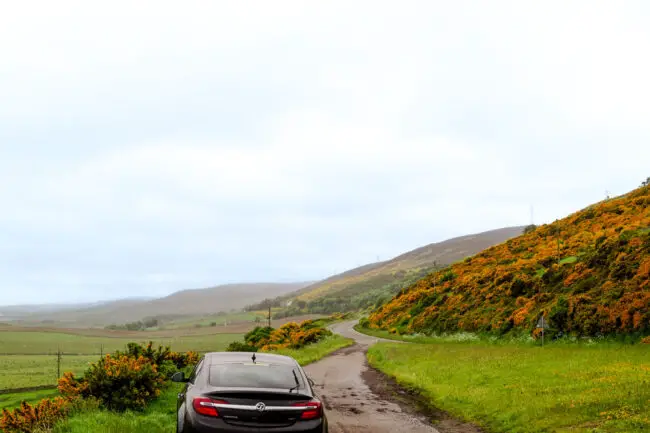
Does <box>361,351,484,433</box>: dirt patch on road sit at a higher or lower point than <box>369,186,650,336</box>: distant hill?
lower

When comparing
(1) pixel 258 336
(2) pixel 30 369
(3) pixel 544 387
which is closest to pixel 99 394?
(3) pixel 544 387

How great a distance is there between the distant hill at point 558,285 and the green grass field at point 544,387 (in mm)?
2960

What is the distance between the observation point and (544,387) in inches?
546

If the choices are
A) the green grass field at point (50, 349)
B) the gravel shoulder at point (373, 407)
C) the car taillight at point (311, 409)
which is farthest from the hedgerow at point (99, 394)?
the green grass field at point (50, 349)

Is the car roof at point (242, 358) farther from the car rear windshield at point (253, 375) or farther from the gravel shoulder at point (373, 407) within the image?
the gravel shoulder at point (373, 407)

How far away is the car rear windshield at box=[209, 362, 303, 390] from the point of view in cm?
700

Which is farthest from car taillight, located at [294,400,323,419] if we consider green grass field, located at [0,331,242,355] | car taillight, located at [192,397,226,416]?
green grass field, located at [0,331,242,355]

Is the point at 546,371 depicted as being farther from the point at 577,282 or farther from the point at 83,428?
the point at 577,282

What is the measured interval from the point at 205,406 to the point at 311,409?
1.41m

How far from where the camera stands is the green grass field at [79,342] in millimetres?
138637

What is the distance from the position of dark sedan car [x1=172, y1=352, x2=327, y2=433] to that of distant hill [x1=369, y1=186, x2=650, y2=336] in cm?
1955

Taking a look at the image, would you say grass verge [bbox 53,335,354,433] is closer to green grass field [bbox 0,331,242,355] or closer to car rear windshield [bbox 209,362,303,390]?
car rear windshield [bbox 209,362,303,390]

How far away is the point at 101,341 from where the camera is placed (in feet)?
527

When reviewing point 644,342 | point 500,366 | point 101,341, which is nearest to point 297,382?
point 500,366
